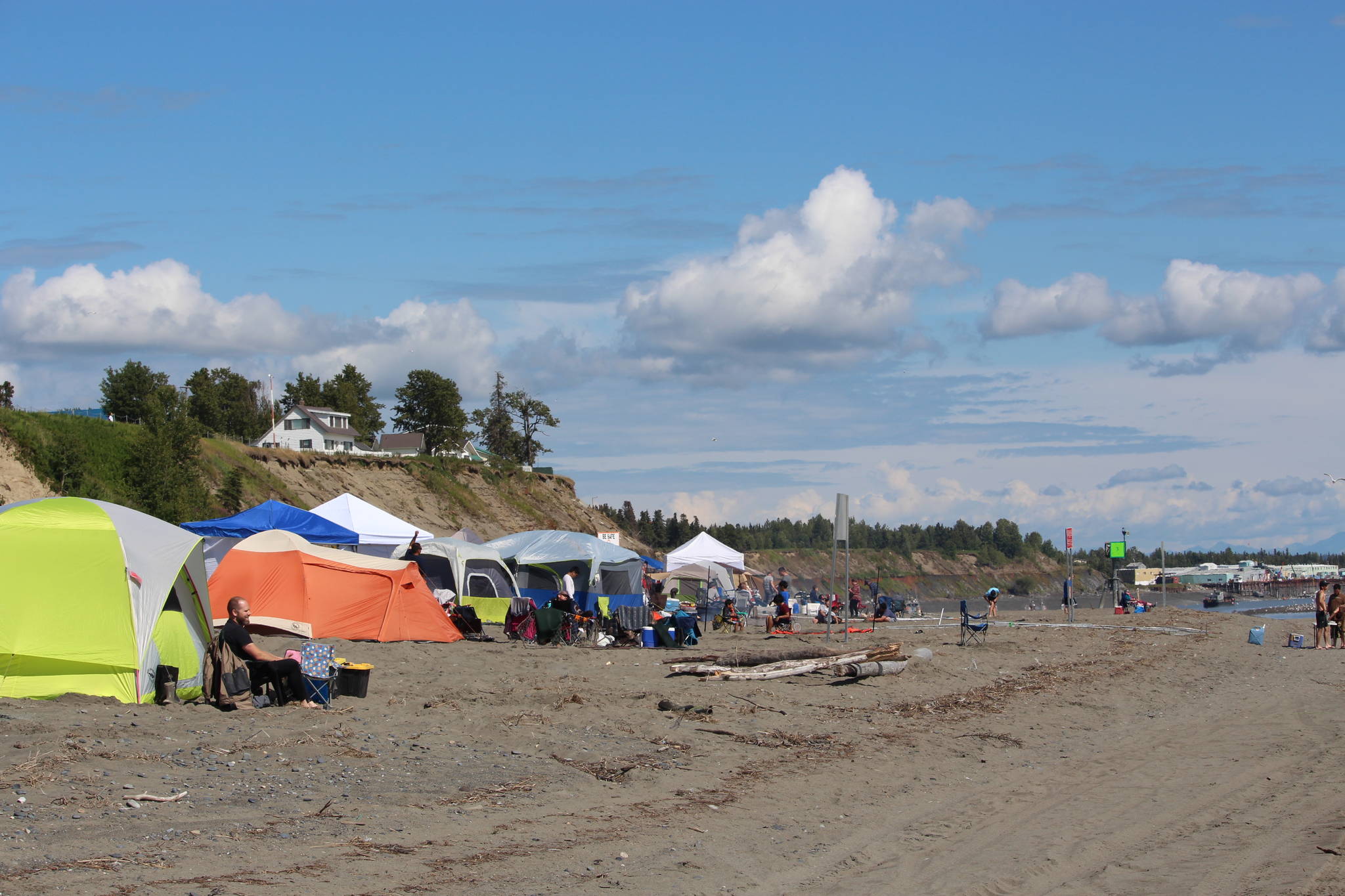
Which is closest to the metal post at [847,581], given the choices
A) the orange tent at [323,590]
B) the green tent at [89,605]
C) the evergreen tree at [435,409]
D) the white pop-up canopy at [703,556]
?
the orange tent at [323,590]

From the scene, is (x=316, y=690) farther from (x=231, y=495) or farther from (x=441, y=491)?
(x=441, y=491)

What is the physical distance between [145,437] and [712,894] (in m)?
34.5

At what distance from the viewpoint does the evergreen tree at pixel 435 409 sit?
2879 inches

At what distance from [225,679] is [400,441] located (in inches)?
3229

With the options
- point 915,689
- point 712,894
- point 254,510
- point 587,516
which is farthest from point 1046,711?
point 587,516

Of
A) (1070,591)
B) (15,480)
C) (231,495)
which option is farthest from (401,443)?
(1070,591)

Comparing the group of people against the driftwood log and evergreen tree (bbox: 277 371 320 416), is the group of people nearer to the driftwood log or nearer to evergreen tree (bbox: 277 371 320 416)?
the driftwood log

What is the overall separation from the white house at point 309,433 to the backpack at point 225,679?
222 ft

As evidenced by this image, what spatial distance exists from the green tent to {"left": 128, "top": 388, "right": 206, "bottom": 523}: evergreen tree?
81.4ft

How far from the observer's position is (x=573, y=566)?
2492cm

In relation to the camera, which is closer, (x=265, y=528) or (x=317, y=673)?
(x=317, y=673)

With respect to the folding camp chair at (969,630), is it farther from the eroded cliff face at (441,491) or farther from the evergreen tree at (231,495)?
the eroded cliff face at (441,491)

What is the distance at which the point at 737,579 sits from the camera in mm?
34750

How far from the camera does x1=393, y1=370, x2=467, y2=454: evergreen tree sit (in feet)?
240
